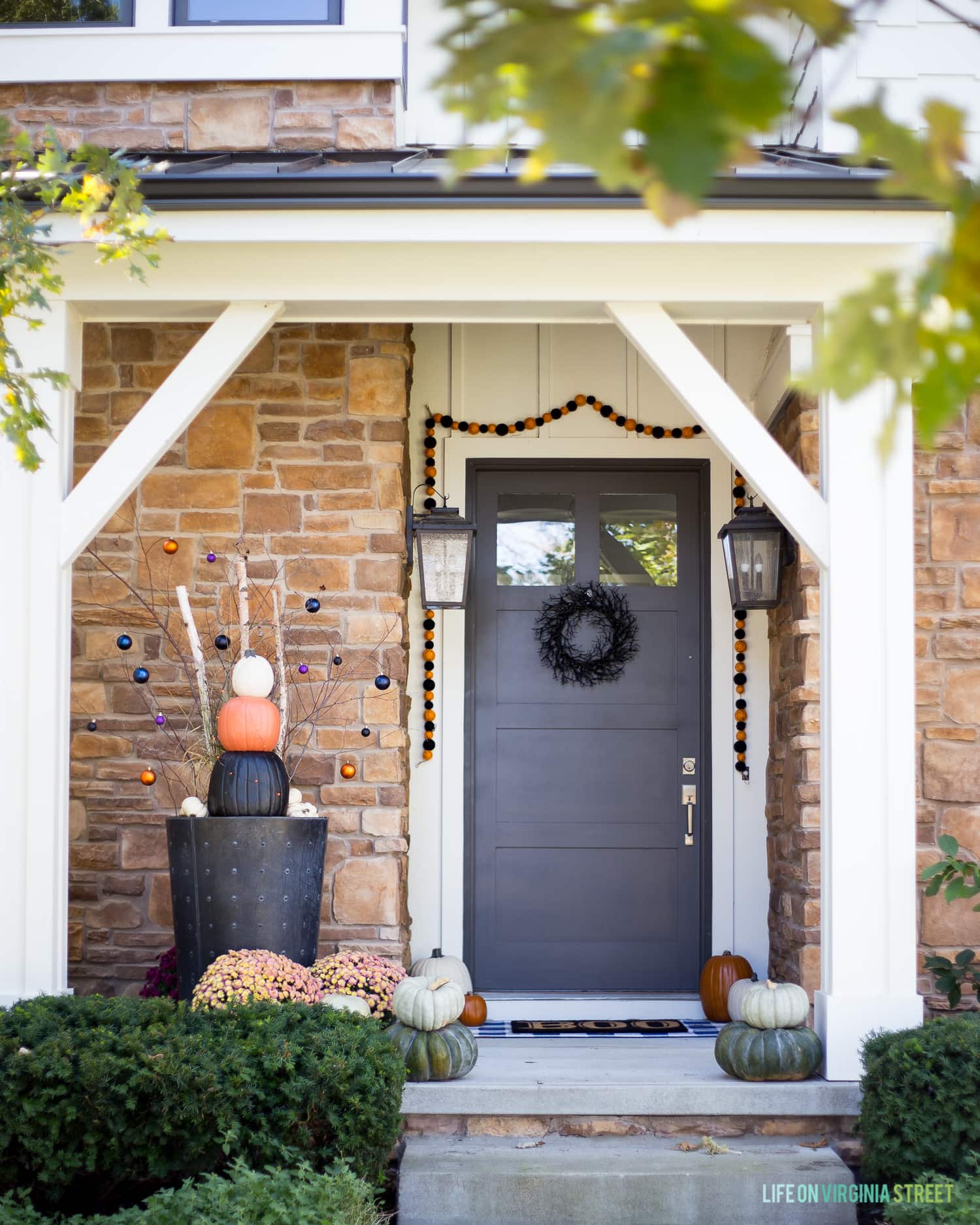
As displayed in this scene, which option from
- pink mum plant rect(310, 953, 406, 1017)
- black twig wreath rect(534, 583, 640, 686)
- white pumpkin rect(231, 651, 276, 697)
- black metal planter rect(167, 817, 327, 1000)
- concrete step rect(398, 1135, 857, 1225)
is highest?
black twig wreath rect(534, 583, 640, 686)

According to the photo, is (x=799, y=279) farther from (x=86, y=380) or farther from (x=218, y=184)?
(x=86, y=380)

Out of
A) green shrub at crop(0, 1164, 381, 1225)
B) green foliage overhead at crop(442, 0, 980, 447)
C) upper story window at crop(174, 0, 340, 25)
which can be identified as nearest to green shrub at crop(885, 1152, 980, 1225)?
green shrub at crop(0, 1164, 381, 1225)

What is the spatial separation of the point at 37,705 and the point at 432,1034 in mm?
1574

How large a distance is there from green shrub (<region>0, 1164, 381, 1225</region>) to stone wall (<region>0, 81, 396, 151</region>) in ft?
11.9

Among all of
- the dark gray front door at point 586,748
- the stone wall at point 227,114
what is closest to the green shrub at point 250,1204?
the dark gray front door at point 586,748

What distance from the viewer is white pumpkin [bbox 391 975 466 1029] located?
3904 mm

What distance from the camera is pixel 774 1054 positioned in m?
3.77

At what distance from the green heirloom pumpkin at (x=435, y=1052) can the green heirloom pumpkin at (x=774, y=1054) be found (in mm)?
814

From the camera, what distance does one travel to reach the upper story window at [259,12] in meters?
4.84

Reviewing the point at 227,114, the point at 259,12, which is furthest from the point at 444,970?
the point at 259,12

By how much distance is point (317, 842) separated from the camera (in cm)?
415

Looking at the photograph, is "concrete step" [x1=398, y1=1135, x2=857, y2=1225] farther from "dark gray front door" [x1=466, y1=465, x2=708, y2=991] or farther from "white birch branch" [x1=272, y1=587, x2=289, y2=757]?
"dark gray front door" [x1=466, y1=465, x2=708, y2=991]

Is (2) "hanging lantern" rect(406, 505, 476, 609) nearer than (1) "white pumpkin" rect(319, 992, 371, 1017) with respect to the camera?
No

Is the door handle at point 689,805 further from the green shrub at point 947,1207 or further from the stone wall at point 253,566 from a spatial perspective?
the green shrub at point 947,1207
